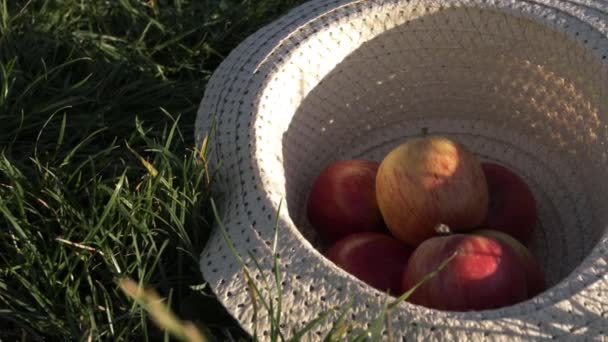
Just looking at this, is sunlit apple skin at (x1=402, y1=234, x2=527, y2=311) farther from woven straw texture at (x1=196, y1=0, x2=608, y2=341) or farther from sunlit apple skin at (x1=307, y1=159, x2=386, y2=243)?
sunlit apple skin at (x1=307, y1=159, x2=386, y2=243)

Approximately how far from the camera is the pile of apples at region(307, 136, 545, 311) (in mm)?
1198

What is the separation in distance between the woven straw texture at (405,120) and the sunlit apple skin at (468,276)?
90 millimetres

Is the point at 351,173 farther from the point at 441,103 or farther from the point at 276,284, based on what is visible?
the point at 276,284

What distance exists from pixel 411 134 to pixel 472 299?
0.62 meters

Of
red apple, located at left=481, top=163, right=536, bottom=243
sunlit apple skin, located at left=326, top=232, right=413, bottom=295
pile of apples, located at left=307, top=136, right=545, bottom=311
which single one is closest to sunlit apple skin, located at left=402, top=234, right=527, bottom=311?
pile of apples, located at left=307, top=136, right=545, bottom=311

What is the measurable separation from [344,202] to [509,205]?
28 centimetres

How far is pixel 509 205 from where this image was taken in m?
1.49

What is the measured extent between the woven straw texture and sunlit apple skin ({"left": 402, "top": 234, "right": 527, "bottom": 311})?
0.29 ft

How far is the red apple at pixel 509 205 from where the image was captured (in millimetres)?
1492

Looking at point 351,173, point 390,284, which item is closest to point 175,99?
point 351,173

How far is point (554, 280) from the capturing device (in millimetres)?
1506

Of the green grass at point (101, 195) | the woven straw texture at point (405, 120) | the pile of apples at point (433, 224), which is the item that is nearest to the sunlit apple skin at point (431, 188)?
the pile of apples at point (433, 224)

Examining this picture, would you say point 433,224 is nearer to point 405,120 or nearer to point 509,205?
point 509,205

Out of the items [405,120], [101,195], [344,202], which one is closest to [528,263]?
[344,202]
